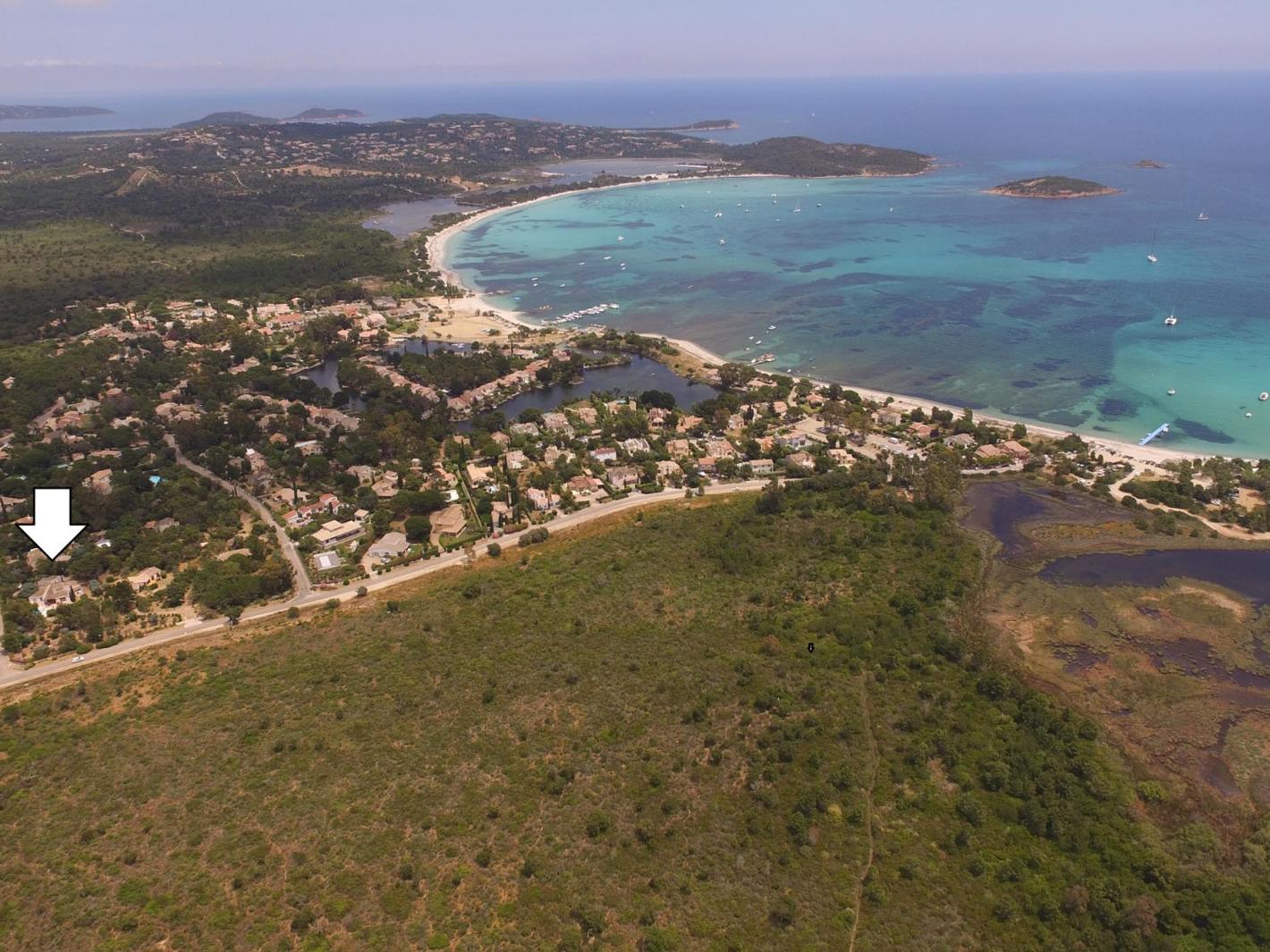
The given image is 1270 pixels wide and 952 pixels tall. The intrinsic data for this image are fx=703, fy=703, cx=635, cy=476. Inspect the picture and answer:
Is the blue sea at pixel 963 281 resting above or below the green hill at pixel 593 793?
above

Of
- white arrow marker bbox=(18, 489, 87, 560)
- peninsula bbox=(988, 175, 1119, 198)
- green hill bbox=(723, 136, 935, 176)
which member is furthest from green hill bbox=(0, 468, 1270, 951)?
green hill bbox=(723, 136, 935, 176)

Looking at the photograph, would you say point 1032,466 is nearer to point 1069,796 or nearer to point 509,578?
point 1069,796

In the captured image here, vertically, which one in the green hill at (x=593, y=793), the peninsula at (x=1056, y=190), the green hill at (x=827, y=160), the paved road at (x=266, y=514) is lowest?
the green hill at (x=593, y=793)

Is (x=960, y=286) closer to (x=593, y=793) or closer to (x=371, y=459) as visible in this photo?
(x=371, y=459)

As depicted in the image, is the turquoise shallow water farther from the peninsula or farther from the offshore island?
the offshore island

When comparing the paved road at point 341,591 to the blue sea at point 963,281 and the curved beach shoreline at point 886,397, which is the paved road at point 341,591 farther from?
the blue sea at point 963,281

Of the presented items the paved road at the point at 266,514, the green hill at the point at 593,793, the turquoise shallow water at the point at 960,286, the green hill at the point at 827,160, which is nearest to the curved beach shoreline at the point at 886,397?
the turquoise shallow water at the point at 960,286

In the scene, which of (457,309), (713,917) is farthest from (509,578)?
(457,309)
